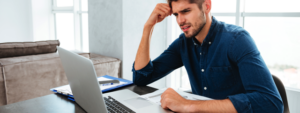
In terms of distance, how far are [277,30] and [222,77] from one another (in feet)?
3.84

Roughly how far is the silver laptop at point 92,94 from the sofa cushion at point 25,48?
1283mm

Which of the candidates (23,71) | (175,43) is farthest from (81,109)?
(23,71)

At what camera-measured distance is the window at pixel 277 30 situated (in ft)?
6.39

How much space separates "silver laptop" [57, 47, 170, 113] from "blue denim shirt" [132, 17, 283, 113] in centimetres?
26

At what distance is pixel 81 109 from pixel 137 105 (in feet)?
0.73

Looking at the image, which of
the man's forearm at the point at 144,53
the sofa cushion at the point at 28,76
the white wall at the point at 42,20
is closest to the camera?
Answer: the man's forearm at the point at 144,53

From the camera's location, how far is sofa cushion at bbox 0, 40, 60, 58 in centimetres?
194

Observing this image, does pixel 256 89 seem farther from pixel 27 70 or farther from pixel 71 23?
pixel 71 23

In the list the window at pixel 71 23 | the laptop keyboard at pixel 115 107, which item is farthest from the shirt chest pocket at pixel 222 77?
the window at pixel 71 23

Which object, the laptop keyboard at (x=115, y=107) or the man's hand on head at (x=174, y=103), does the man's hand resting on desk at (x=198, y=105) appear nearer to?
the man's hand on head at (x=174, y=103)

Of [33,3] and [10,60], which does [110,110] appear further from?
[33,3]

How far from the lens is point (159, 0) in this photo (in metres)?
2.92

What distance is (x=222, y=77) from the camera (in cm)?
118

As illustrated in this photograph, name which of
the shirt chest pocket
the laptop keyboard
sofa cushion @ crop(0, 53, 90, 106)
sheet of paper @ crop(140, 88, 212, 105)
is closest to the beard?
the shirt chest pocket
